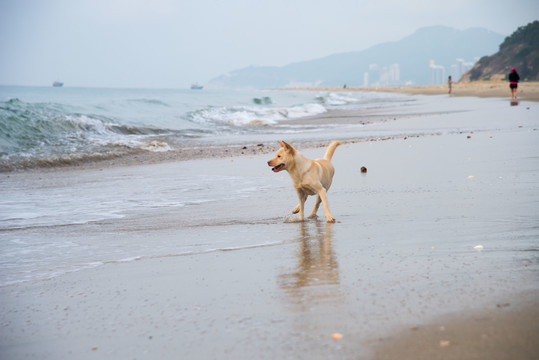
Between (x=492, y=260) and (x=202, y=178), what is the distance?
6.69 meters

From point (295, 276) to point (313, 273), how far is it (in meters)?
0.14

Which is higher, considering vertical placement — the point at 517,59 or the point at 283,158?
the point at 517,59

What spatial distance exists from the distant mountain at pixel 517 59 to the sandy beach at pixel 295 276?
7414 cm

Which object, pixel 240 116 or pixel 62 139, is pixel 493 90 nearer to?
pixel 240 116

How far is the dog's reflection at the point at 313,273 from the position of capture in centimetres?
339

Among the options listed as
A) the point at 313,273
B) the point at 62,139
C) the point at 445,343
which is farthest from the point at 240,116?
the point at 445,343

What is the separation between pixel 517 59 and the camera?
263ft

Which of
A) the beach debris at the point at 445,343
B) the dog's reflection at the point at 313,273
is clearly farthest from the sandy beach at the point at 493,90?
the beach debris at the point at 445,343

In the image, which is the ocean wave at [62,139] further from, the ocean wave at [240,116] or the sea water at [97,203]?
the ocean wave at [240,116]

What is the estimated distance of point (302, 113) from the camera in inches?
1406

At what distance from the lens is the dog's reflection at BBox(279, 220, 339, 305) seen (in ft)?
11.1

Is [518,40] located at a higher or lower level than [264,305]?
higher

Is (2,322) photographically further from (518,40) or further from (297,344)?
(518,40)

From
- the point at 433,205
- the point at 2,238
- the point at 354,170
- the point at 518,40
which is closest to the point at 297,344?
the point at 433,205
